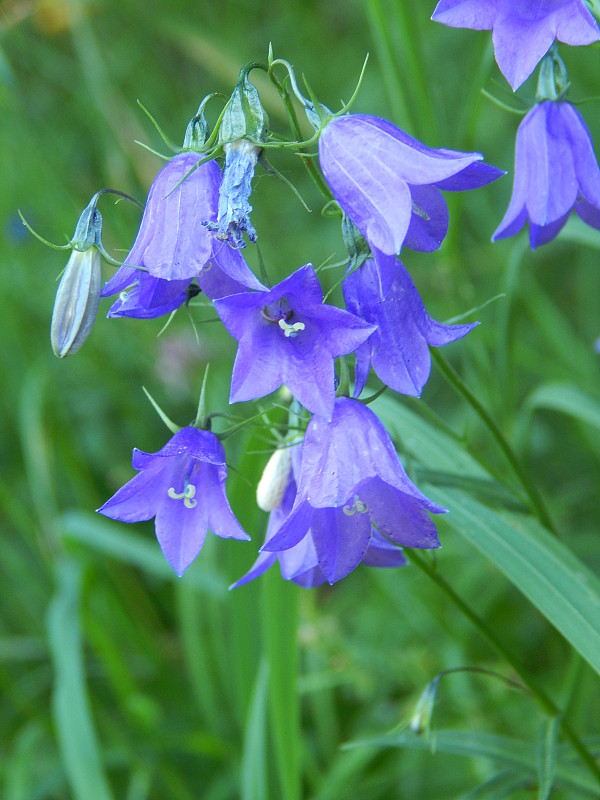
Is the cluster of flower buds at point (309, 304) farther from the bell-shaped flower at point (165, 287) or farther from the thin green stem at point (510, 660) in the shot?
the thin green stem at point (510, 660)

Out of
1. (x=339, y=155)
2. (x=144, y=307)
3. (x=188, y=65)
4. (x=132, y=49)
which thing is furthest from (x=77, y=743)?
(x=188, y=65)

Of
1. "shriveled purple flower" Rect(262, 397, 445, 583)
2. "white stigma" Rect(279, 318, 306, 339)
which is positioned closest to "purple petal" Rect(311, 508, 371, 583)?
"shriveled purple flower" Rect(262, 397, 445, 583)

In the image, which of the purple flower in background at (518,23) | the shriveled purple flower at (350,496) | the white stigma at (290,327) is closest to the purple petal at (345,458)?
the shriveled purple flower at (350,496)

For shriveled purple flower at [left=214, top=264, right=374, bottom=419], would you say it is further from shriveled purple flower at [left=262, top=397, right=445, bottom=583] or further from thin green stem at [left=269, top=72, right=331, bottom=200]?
Answer: thin green stem at [left=269, top=72, right=331, bottom=200]

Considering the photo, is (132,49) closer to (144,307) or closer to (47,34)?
(47,34)

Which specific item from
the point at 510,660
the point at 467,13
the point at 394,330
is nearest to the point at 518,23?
the point at 467,13

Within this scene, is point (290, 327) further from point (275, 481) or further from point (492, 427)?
point (492, 427)
